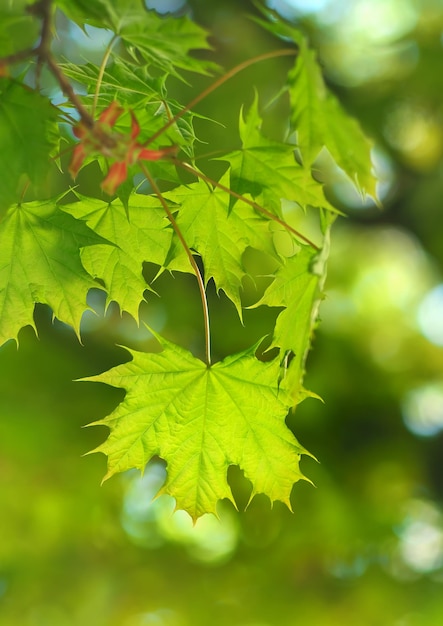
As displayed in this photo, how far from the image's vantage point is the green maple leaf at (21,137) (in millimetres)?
672

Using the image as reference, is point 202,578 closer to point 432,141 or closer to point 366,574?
point 366,574

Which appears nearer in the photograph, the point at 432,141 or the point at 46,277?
the point at 46,277

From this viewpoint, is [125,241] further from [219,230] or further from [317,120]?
[317,120]

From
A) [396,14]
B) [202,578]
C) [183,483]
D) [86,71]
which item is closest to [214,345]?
[202,578]

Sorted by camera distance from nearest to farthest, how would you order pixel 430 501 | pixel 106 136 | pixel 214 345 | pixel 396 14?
1. pixel 106 136
2. pixel 214 345
3. pixel 430 501
4. pixel 396 14

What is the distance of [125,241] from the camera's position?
940 millimetres

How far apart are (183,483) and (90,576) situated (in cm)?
276

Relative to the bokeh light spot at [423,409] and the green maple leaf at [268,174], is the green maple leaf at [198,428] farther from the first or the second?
the bokeh light spot at [423,409]

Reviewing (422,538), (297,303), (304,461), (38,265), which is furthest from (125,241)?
(422,538)

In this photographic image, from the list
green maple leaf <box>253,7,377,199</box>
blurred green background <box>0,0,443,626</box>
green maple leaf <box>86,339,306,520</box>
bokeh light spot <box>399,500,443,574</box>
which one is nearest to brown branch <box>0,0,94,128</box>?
Result: green maple leaf <box>253,7,377,199</box>

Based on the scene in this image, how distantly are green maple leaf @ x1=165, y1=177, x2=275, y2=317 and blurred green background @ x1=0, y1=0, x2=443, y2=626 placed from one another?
2356mm

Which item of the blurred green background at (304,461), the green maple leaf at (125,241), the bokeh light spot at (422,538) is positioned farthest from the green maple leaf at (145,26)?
the bokeh light spot at (422,538)

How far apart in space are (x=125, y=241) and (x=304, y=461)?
261 cm

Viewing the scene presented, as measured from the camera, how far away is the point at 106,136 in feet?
2.06
